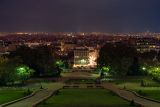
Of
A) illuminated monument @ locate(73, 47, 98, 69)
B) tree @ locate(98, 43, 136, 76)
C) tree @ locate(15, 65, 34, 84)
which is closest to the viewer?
tree @ locate(15, 65, 34, 84)

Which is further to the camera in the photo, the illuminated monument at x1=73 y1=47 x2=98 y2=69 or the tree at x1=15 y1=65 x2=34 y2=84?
the illuminated monument at x1=73 y1=47 x2=98 y2=69

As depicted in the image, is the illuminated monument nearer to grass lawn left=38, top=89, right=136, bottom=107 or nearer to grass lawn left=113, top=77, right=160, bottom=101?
grass lawn left=113, top=77, right=160, bottom=101

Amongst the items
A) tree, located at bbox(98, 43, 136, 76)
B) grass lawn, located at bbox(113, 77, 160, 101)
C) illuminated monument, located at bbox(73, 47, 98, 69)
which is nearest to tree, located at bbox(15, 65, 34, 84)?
grass lawn, located at bbox(113, 77, 160, 101)

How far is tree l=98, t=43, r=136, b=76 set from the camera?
79625 millimetres

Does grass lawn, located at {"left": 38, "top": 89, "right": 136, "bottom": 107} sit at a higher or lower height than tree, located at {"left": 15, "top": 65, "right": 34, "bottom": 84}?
lower

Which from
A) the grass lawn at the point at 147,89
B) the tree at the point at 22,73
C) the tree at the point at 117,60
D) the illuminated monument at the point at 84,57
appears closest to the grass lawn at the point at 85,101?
the grass lawn at the point at 147,89

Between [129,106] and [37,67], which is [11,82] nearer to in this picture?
[37,67]

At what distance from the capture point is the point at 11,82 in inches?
2689

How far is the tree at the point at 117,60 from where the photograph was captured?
79.6 meters

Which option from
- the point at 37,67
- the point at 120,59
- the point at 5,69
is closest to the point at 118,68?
the point at 120,59

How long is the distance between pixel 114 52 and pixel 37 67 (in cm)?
1561

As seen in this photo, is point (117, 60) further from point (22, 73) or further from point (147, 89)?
point (147, 89)

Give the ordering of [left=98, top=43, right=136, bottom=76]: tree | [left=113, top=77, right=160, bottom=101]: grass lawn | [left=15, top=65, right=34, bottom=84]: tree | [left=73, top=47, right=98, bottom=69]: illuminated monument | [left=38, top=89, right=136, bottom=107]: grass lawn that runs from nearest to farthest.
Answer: [left=38, top=89, right=136, bottom=107]: grass lawn < [left=113, top=77, right=160, bottom=101]: grass lawn < [left=15, top=65, right=34, bottom=84]: tree < [left=98, top=43, right=136, bottom=76]: tree < [left=73, top=47, right=98, bottom=69]: illuminated monument

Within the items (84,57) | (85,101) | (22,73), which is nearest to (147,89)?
(85,101)
